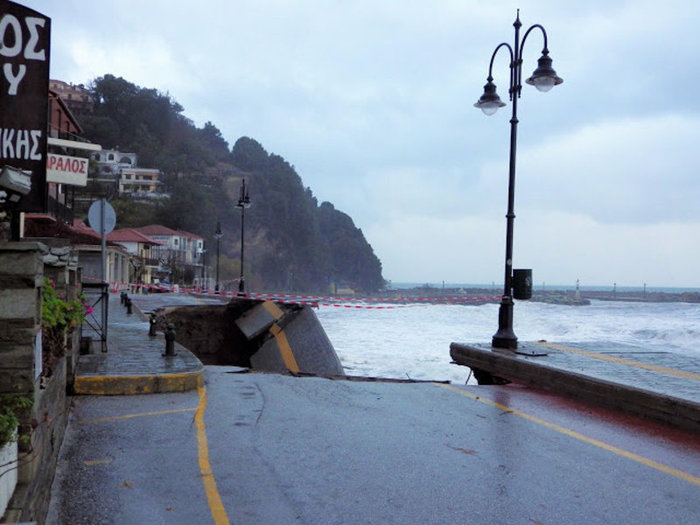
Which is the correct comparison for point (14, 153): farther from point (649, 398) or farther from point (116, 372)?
point (649, 398)

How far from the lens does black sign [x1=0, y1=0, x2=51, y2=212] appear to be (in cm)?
539

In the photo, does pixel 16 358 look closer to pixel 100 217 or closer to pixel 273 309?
pixel 100 217

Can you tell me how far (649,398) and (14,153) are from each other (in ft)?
23.2

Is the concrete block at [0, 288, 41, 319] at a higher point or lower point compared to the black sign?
lower

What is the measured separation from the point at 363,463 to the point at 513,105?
9.20 metres

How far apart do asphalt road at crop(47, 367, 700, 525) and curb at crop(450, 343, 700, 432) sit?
0.73 feet

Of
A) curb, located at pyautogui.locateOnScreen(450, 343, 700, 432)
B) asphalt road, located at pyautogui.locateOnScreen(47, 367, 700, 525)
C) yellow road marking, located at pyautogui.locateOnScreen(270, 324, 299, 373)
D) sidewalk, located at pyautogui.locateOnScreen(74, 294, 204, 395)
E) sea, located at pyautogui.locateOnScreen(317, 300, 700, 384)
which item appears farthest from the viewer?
sea, located at pyautogui.locateOnScreen(317, 300, 700, 384)

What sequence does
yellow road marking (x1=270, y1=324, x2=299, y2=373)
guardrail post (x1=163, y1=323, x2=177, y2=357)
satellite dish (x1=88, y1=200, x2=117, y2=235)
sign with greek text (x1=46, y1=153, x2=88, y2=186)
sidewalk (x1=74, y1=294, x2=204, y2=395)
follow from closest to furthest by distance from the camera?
sidewalk (x1=74, y1=294, x2=204, y2=395)
sign with greek text (x1=46, y1=153, x2=88, y2=186)
guardrail post (x1=163, y1=323, x2=177, y2=357)
satellite dish (x1=88, y1=200, x2=117, y2=235)
yellow road marking (x1=270, y1=324, x2=299, y2=373)

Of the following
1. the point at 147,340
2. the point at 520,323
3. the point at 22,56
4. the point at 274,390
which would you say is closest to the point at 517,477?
the point at 274,390

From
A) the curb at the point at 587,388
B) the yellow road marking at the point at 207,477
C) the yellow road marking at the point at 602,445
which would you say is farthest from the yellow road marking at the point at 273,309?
the yellow road marking at the point at 207,477

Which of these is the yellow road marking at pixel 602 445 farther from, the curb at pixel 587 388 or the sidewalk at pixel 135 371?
the sidewalk at pixel 135 371

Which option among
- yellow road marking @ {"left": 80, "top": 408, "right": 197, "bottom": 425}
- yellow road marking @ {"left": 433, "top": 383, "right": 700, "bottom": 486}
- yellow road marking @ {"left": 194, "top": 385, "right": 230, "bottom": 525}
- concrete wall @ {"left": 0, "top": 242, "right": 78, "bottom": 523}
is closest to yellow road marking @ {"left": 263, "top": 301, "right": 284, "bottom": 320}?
yellow road marking @ {"left": 433, "top": 383, "right": 700, "bottom": 486}

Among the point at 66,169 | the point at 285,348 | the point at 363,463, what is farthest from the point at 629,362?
the point at 285,348

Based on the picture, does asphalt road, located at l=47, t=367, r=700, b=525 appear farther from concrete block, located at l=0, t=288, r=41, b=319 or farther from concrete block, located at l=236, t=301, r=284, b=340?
concrete block, located at l=236, t=301, r=284, b=340
